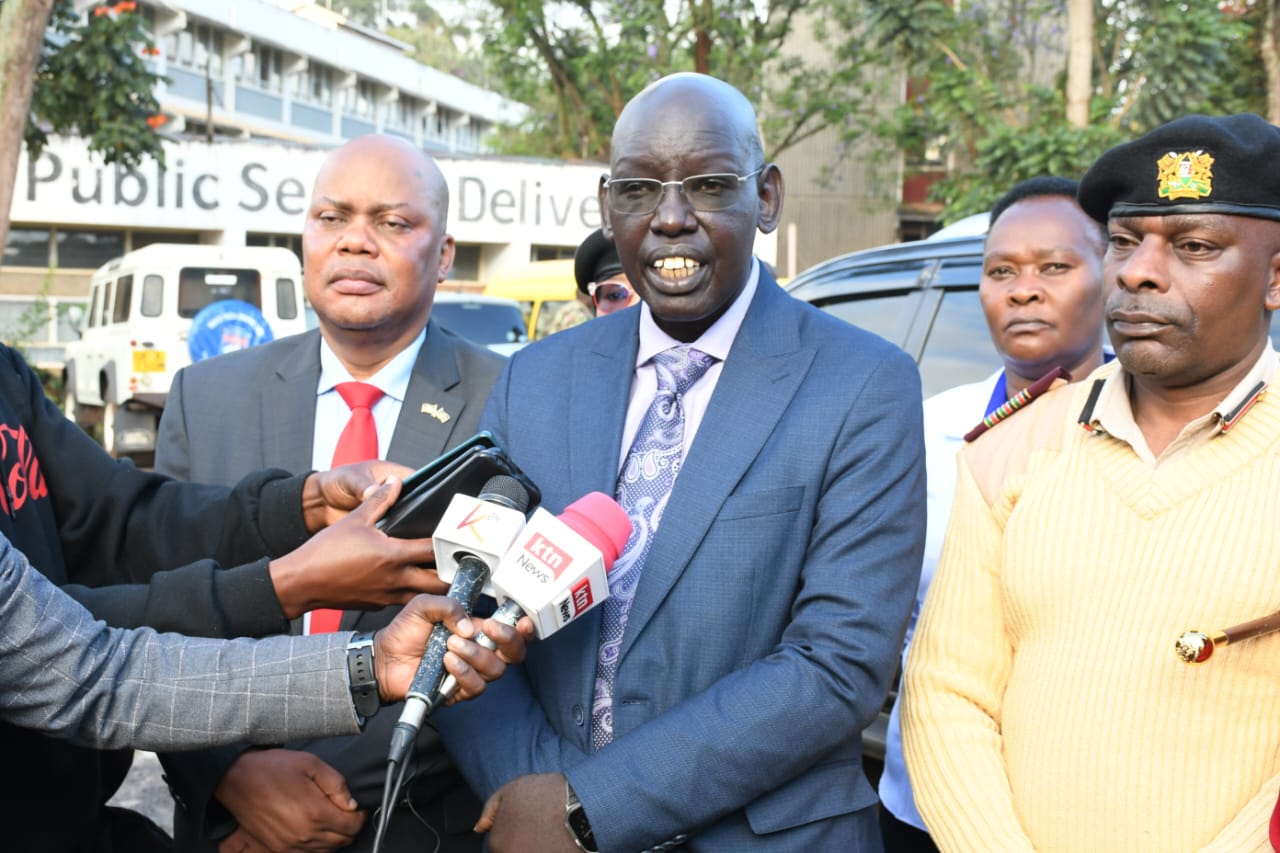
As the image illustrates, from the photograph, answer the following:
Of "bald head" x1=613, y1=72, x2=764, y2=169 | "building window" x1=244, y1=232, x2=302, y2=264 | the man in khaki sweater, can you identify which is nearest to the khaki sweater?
the man in khaki sweater

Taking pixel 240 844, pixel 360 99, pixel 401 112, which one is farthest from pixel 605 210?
pixel 401 112

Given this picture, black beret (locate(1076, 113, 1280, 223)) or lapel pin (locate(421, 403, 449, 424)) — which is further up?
black beret (locate(1076, 113, 1280, 223))

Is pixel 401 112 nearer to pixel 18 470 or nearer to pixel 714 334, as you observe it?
pixel 18 470

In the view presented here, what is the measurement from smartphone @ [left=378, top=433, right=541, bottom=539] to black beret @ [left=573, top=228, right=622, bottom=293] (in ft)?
9.96

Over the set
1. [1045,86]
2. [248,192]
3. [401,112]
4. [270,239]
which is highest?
[401,112]

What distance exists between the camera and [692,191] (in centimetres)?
219

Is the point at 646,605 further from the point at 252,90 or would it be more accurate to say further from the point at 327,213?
the point at 252,90

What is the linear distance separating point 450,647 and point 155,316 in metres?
12.8

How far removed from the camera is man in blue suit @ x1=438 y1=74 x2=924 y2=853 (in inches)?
76.0

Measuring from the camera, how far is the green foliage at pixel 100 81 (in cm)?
1105

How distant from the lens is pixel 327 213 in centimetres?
294

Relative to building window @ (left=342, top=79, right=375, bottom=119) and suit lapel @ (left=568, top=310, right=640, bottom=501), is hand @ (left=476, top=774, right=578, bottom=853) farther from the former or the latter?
building window @ (left=342, top=79, right=375, bottom=119)

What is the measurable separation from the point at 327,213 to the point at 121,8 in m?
9.68

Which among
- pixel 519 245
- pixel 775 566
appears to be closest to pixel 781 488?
pixel 775 566
